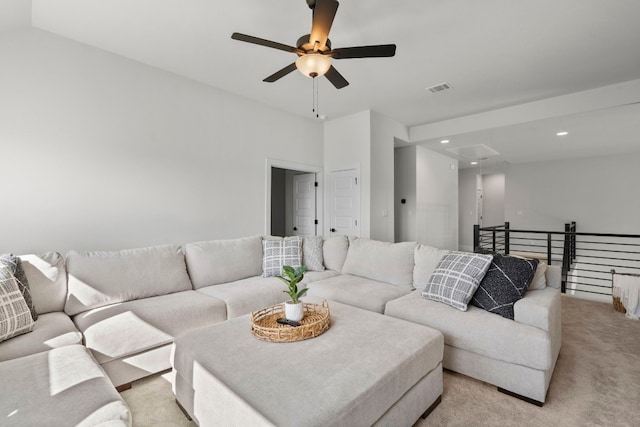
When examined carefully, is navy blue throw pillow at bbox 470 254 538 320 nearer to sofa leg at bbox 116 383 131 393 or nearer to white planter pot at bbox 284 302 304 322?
white planter pot at bbox 284 302 304 322

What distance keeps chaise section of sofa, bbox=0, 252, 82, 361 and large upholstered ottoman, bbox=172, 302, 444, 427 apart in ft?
2.52

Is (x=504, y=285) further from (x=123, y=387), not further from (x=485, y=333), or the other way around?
(x=123, y=387)


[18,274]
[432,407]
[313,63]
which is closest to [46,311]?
[18,274]

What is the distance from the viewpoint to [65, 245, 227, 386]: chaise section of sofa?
2.03 m

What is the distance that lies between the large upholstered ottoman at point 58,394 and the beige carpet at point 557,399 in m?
0.57

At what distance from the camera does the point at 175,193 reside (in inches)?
140

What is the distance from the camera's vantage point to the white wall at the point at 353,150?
4.71 metres

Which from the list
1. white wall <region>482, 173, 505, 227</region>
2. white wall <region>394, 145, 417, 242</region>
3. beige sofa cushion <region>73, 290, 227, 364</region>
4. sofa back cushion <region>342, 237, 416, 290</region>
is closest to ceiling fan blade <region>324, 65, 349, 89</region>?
sofa back cushion <region>342, 237, 416, 290</region>

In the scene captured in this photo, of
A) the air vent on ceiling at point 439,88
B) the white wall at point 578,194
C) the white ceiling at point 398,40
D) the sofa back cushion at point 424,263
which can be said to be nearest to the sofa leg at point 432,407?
the sofa back cushion at point 424,263

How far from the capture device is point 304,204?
555cm

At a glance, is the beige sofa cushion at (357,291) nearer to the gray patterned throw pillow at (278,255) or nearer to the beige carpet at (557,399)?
the gray patterned throw pillow at (278,255)

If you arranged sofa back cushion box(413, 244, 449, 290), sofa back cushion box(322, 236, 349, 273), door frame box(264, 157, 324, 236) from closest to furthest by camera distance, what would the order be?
sofa back cushion box(413, 244, 449, 290) < sofa back cushion box(322, 236, 349, 273) < door frame box(264, 157, 324, 236)

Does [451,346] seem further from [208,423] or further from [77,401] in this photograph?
[77,401]

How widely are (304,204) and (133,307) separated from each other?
3.54m
